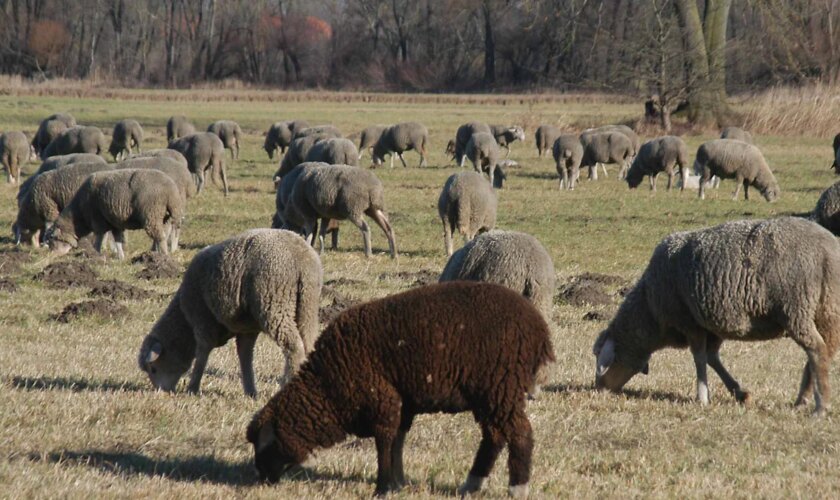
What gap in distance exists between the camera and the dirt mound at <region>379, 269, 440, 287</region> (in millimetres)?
15173

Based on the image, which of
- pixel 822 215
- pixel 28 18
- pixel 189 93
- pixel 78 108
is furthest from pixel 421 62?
pixel 822 215

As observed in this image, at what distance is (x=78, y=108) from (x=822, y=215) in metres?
48.9

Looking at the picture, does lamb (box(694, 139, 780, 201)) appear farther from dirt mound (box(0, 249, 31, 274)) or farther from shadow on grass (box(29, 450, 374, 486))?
shadow on grass (box(29, 450, 374, 486))

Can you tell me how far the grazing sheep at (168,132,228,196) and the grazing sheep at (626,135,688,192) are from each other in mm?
10698

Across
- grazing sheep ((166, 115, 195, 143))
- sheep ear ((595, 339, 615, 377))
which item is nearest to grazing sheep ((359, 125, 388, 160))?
grazing sheep ((166, 115, 195, 143))

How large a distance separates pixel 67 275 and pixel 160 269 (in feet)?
4.20

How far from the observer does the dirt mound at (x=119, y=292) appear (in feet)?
45.4

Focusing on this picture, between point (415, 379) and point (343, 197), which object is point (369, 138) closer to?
point (343, 197)

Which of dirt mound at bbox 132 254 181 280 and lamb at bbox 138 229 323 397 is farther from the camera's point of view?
dirt mound at bbox 132 254 181 280

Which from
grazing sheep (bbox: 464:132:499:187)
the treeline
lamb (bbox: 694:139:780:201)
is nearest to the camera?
lamb (bbox: 694:139:780:201)

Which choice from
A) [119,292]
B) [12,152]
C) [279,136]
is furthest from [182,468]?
[279,136]

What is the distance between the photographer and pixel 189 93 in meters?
77.6

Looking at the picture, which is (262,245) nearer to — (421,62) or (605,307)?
(605,307)

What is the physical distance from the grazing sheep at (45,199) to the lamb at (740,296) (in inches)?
464
